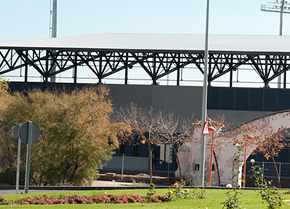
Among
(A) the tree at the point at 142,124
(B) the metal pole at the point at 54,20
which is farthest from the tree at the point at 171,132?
(B) the metal pole at the point at 54,20

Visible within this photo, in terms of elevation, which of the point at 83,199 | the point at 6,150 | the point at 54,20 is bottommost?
the point at 83,199

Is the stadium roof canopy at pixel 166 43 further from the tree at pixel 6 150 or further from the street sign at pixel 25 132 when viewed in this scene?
the street sign at pixel 25 132

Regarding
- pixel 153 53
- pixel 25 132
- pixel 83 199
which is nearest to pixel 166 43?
pixel 153 53

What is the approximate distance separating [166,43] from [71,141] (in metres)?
20.5

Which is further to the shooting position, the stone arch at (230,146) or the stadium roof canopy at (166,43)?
the stadium roof canopy at (166,43)

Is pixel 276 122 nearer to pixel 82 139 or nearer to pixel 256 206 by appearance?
pixel 82 139

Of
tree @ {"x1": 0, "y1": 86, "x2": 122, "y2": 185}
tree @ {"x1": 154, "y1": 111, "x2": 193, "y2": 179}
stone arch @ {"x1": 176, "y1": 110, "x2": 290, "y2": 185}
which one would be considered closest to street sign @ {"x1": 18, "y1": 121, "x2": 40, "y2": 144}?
tree @ {"x1": 0, "y1": 86, "x2": 122, "y2": 185}

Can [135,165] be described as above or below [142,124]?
below

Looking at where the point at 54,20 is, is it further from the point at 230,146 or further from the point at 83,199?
the point at 83,199

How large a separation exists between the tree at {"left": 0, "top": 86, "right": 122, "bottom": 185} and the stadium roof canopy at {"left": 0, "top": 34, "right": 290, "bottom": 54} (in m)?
13.8

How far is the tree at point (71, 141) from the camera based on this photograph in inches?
1131

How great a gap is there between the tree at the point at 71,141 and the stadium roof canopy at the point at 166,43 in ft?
45.4

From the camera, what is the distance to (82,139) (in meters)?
28.7

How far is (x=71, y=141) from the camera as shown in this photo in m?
28.8
